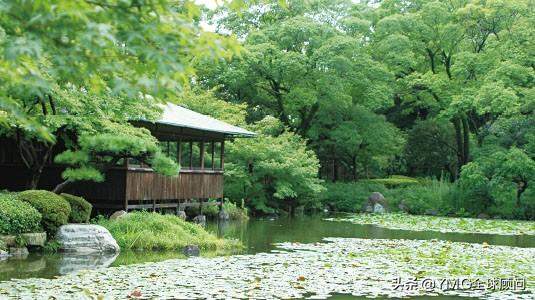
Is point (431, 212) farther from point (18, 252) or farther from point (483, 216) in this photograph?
point (18, 252)

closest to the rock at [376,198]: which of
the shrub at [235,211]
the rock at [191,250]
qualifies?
the shrub at [235,211]

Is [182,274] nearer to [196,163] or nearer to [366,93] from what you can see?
[196,163]

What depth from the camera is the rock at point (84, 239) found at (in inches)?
480

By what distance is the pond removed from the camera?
401 inches

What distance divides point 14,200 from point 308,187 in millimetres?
15245

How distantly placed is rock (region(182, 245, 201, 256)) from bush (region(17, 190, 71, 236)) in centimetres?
234

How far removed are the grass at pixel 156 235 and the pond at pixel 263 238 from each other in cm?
64

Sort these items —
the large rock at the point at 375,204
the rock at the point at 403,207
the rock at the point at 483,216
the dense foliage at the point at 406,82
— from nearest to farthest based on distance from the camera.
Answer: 1. the dense foliage at the point at 406,82
2. the rock at the point at 483,216
3. the rock at the point at 403,207
4. the large rock at the point at 375,204

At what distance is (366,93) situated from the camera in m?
30.1

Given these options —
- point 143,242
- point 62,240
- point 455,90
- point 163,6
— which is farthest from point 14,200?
point 455,90

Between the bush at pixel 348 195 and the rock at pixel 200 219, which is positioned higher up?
the bush at pixel 348 195

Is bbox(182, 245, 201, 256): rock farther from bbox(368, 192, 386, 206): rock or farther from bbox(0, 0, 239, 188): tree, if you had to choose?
bbox(368, 192, 386, 206): rock

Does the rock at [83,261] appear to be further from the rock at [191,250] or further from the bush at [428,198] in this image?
the bush at [428,198]

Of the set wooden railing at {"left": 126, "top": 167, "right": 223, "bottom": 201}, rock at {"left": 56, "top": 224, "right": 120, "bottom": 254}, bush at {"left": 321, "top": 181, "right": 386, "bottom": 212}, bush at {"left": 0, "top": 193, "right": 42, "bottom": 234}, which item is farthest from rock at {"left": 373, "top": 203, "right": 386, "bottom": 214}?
bush at {"left": 0, "top": 193, "right": 42, "bottom": 234}
